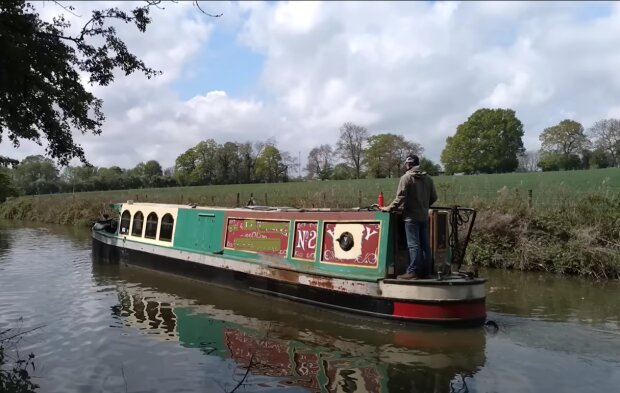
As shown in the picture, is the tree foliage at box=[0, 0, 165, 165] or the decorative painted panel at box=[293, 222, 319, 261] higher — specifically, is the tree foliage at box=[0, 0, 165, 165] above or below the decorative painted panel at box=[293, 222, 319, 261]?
above

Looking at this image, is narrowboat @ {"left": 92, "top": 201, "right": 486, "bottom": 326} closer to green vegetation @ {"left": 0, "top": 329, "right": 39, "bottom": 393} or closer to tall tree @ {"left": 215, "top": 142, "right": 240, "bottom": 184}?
green vegetation @ {"left": 0, "top": 329, "right": 39, "bottom": 393}

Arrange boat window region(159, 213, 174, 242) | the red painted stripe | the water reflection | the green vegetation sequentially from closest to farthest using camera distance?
1. the green vegetation
2. the red painted stripe
3. the water reflection
4. boat window region(159, 213, 174, 242)

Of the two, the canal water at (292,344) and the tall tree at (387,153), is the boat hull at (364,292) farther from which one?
the tall tree at (387,153)

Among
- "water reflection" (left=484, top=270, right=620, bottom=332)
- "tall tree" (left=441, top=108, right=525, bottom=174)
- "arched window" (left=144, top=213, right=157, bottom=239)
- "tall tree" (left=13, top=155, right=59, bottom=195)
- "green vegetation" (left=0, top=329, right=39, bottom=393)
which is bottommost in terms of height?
"green vegetation" (left=0, top=329, right=39, bottom=393)

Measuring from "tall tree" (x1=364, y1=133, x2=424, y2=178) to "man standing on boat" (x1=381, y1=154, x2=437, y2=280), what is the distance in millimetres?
Answer: 48491

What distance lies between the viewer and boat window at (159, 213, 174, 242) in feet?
39.7

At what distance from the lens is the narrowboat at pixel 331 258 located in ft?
24.1

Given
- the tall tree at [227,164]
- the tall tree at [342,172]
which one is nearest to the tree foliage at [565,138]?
the tall tree at [342,172]

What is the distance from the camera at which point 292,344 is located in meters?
7.03

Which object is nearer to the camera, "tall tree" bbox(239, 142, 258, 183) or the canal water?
the canal water

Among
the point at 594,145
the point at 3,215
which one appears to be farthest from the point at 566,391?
the point at 594,145

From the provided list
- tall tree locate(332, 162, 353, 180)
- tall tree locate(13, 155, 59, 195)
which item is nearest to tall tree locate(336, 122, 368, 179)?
tall tree locate(332, 162, 353, 180)

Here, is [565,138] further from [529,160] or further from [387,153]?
[387,153]

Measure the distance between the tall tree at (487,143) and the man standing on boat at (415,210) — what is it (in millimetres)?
51671
